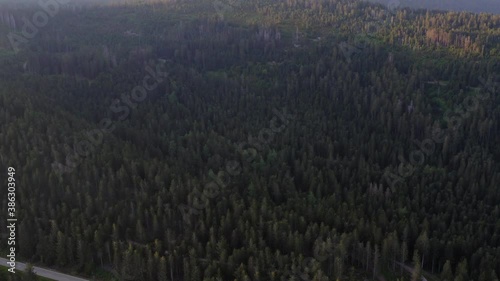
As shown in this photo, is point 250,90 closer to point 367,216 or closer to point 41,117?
point 41,117

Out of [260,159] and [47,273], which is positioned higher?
[260,159]

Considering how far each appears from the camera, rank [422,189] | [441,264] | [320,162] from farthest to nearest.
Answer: [320,162] < [422,189] < [441,264]

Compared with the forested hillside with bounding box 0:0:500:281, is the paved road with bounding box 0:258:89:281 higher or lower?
lower

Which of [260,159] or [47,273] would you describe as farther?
[260,159]

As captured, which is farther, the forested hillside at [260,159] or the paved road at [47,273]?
the forested hillside at [260,159]

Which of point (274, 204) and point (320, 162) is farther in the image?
point (320, 162)

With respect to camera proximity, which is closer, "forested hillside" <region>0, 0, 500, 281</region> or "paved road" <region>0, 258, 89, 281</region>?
"paved road" <region>0, 258, 89, 281</region>

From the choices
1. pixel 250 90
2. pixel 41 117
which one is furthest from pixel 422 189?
pixel 41 117

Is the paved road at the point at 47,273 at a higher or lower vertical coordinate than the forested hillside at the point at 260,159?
lower
